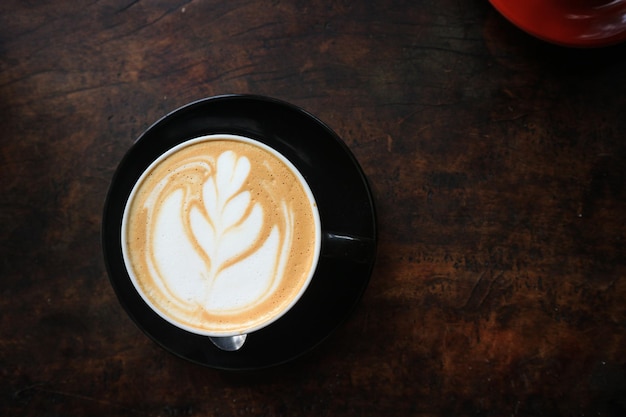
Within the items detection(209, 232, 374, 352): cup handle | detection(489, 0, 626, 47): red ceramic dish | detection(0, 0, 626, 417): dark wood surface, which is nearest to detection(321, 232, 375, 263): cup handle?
detection(209, 232, 374, 352): cup handle


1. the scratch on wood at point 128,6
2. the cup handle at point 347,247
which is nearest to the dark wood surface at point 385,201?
the scratch on wood at point 128,6

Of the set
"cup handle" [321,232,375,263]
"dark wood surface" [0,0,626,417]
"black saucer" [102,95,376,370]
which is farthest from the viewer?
"dark wood surface" [0,0,626,417]

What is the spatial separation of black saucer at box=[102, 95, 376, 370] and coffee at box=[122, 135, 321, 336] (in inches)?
4.2

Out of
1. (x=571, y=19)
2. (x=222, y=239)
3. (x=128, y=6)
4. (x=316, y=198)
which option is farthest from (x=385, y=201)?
(x=128, y=6)

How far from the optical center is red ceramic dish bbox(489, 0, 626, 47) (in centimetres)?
116

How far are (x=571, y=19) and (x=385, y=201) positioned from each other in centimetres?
52

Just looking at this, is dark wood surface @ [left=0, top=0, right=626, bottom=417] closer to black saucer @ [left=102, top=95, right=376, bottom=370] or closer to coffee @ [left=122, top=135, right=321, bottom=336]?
black saucer @ [left=102, top=95, right=376, bottom=370]

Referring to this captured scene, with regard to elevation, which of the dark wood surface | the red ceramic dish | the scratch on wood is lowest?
the dark wood surface

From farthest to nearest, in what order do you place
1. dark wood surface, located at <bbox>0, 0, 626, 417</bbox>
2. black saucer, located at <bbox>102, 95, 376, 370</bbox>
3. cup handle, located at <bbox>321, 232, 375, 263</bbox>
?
dark wood surface, located at <bbox>0, 0, 626, 417</bbox>, black saucer, located at <bbox>102, 95, 376, 370</bbox>, cup handle, located at <bbox>321, 232, 375, 263</bbox>

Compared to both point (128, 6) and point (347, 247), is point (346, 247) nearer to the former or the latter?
point (347, 247)

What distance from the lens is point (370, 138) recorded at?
1.24 meters

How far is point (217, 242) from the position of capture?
1.01 metres

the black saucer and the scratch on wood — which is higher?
the scratch on wood

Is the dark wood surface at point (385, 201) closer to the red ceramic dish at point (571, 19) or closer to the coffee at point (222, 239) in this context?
the red ceramic dish at point (571, 19)
